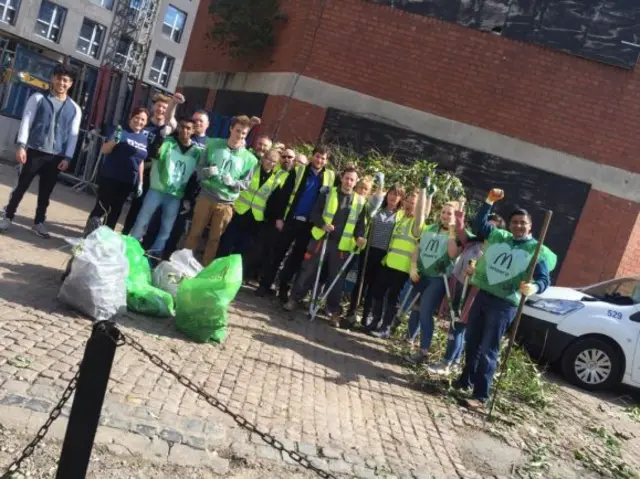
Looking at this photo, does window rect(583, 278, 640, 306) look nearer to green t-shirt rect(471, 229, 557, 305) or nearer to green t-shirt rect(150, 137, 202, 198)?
green t-shirt rect(471, 229, 557, 305)

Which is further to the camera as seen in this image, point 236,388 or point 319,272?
point 319,272

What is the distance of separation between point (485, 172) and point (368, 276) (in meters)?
4.47

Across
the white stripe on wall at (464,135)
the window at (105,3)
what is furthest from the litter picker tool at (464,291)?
the window at (105,3)

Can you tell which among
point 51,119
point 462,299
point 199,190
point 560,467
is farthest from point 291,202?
point 560,467

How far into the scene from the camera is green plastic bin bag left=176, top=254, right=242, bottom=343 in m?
5.85

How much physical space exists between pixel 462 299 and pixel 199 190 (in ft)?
11.2

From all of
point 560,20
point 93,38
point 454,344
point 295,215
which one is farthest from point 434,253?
point 93,38

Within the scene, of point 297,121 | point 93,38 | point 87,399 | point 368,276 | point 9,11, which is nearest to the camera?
point 87,399

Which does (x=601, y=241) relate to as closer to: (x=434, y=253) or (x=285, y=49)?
(x=434, y=253)

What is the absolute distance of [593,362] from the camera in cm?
873

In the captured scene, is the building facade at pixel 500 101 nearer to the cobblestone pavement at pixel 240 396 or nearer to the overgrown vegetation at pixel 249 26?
the overgrown vegetation at pixel 249 26

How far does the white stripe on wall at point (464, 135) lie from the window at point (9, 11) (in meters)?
28.6

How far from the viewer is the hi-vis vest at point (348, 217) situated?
806cm

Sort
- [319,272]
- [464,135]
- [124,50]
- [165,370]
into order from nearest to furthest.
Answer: [165,370], [319,272], [464,135], [124,50]
